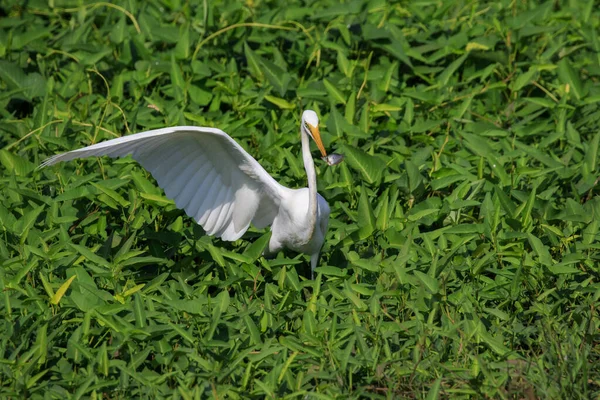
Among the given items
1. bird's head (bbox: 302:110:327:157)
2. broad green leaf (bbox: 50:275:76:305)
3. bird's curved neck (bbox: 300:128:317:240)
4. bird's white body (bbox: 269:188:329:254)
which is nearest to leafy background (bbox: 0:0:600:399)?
broad green leaf (bbox: 50:275:76:305)

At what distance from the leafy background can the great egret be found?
0.14m

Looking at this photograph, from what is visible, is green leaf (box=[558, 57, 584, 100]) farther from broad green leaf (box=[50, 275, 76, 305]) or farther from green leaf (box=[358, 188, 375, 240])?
broad green leaf (box=[50, 275, 76, 305])

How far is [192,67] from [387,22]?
140cm

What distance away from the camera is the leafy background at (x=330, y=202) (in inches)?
149

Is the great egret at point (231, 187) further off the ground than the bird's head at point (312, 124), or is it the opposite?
the bird's head at point (312, 124)

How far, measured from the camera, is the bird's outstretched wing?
4375 mm

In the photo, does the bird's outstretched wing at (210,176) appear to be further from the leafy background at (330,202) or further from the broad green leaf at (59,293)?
the broad green leaf at (59,293)

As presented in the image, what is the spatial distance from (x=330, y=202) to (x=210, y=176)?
0.76 metres

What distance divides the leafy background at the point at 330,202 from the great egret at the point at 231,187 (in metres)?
0.14

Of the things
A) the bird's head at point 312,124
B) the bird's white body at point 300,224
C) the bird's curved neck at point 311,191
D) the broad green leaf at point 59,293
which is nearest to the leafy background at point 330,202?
the broad green leaf at point 59,293

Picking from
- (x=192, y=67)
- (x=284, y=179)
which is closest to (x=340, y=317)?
(x=284, y=179)

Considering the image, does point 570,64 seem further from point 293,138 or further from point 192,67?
point 192,67

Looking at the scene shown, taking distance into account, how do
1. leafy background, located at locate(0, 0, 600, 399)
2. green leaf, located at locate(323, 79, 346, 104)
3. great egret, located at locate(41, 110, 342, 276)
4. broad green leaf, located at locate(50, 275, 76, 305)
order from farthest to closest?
green leaf, located at locate(323, 79, 346, 104) → great egret, located at locate(41, 110, 342, 276) → broad green leaf, located at locate(50, 275, 76, 305) → leafy background, located at locate(0, 0, 600, 399)

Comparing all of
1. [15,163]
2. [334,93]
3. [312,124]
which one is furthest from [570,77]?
[15,163]
